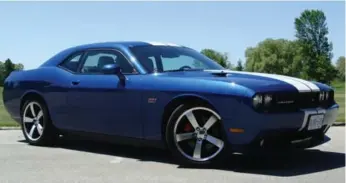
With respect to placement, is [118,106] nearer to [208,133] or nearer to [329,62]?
[208,133]

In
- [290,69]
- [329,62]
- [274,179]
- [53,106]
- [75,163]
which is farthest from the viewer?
[290,69]

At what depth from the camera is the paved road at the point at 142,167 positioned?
488 cm

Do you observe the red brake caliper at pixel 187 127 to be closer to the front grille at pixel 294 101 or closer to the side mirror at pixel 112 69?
the front grille at pixel 294 101

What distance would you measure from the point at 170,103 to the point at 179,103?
0.10m

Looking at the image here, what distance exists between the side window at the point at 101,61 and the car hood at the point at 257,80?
58 centimetres

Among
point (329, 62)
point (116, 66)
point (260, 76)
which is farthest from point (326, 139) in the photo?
point (329, 62)

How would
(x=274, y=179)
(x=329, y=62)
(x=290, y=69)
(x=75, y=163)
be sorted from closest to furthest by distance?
(x=274, y=179) < (x=75, y=163) < (x=329, y=62) < (x=290, y=69)

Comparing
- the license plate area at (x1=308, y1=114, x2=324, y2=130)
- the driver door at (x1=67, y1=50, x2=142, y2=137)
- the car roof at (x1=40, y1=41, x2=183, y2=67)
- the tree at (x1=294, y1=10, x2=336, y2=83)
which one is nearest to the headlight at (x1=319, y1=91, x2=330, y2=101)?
the license plate area at (x1=308, y1=114, x2=324, y2=130)

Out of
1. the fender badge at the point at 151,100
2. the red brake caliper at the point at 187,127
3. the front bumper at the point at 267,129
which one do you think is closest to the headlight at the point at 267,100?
the front bumper at the point at 267,129

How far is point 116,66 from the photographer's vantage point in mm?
5992

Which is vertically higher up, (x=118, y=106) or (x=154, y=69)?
(x=154, y=69)

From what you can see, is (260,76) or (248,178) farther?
(260,76)

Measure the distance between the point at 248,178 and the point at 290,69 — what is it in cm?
10648

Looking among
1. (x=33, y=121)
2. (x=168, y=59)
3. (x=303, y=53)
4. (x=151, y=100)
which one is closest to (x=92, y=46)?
(x=168, y=59)
